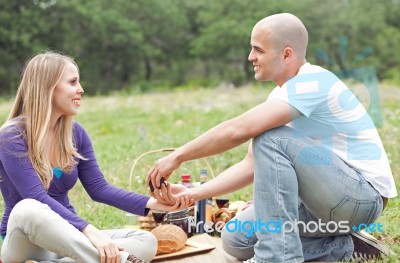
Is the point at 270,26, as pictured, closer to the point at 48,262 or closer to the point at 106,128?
the point at 48,262

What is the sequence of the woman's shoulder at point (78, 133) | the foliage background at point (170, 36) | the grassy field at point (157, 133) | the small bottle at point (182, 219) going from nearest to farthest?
the woman's shoulder at point (78, 133)
the small bottle at point (182, 219)
the grassy field at point (157, 133)
the foliage background at point (170, 36)

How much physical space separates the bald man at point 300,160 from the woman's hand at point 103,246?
381mm

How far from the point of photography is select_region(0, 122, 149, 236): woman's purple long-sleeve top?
9.60ft

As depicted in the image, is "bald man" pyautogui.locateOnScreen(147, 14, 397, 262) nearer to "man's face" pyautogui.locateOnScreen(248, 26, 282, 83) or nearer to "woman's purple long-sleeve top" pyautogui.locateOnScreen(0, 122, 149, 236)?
"man's face" pyautogui.locateOnScreen(248, 26, 282, 83)

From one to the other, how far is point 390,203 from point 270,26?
2.01 metres

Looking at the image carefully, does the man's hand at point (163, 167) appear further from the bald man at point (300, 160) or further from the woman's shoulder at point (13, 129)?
the woman's shoulder at point (13, 129)

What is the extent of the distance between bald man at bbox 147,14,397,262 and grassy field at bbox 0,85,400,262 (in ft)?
1.85

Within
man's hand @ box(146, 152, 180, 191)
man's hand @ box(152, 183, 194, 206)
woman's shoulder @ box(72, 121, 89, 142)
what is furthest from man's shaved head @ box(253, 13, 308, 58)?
woman's shoulder @ box(72, 121, 89, 142)

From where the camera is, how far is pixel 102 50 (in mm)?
31000

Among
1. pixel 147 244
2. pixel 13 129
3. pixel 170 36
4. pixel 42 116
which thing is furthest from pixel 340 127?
pixel 170 36

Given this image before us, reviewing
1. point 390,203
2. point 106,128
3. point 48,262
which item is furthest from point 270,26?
point 106,128

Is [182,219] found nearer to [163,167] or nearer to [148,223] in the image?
[148,223]

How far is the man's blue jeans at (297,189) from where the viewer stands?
2.77 meters

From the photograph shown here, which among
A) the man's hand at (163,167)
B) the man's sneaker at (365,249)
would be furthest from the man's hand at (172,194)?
the man's sneaker at (365,249)
